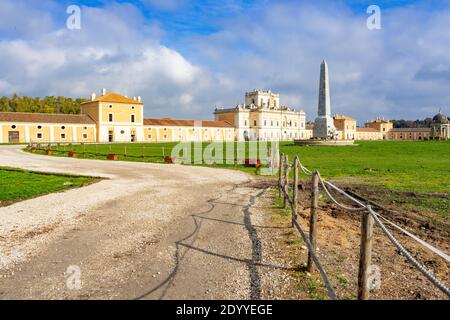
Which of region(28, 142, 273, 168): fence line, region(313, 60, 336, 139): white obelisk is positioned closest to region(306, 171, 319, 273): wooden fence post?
region(28, 142, 273, 168): fence line

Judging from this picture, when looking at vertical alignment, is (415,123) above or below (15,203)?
above

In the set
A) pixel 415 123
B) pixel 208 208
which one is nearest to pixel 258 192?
pixel 208 208

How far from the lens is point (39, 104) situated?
7906cm

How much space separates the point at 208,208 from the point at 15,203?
5005 millimetres

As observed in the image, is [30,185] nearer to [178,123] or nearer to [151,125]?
[151,125]

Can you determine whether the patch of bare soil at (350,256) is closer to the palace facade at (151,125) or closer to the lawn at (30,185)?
the lawn at (30,185)

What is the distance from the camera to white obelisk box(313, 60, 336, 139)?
140ft

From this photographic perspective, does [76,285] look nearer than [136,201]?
Yes

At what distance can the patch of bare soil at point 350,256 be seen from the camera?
14.0 ft

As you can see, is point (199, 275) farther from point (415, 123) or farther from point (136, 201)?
point (415, 123)

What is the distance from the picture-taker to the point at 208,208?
8.72 meters

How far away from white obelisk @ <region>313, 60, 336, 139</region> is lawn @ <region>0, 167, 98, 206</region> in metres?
34.3

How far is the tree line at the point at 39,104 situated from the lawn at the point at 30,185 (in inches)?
2750

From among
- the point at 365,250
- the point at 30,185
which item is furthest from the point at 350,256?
the point at 30,185
